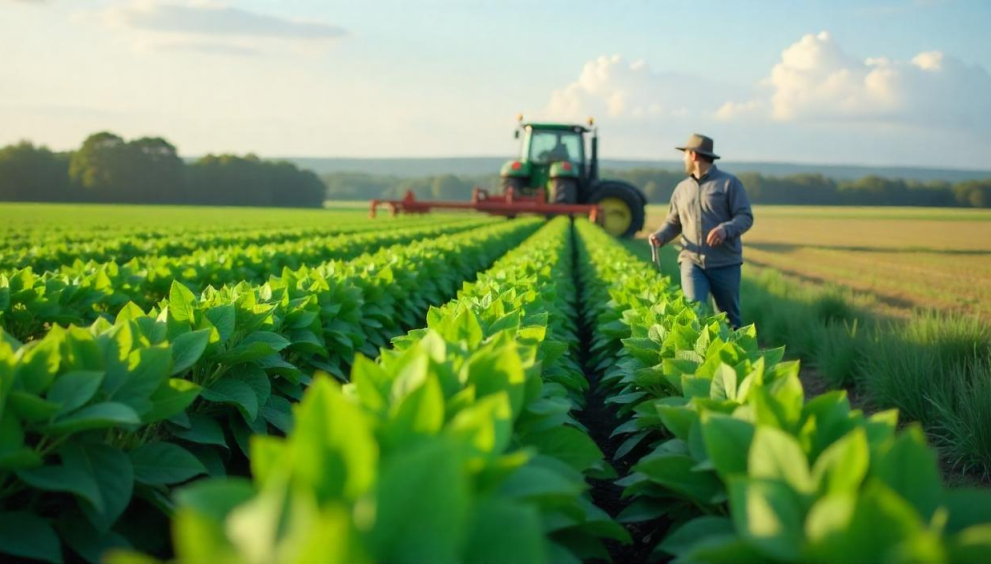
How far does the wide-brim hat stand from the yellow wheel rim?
1627 cm

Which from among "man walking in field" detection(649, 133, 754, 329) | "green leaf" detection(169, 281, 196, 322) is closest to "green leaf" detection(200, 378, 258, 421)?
"green leaf" detection(169, 281, 196, 322)

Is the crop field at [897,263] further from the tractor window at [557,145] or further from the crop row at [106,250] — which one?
the crop row at [106,250]

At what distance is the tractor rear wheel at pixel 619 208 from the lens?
74.3ft

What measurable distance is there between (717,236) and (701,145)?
2.81 feet

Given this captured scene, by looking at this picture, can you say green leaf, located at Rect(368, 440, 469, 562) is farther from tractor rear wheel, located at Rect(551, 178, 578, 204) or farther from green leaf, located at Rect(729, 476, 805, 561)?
tractor rear wheel, located at Rect(551, 178, 578, 204)

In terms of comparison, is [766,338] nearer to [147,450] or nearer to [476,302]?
[476,302]

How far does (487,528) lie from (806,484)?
67 centimetres

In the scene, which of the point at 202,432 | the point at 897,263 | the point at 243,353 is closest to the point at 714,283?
the point at 243,353

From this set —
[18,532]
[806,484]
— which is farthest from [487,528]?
[18,532]

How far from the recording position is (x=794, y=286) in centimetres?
1172

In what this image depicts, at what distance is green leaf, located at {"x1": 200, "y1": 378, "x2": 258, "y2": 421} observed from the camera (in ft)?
9.66

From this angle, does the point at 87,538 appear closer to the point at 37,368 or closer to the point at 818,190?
the point at 37,368

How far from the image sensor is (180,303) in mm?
3441

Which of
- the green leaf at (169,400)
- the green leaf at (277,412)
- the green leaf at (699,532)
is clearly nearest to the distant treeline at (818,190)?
the green leaf at (277,412)
